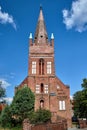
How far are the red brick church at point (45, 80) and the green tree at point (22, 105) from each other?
5.97 metres

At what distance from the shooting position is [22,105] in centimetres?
4456

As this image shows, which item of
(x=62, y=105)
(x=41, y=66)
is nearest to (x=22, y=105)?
(x=62, y=105)

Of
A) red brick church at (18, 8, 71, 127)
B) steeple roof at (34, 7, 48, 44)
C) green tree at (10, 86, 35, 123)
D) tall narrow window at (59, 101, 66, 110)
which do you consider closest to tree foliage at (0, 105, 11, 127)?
green tree at (10, 86, 35, 123)

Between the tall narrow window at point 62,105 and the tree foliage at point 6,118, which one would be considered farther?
the tall narrow window at point 62,105

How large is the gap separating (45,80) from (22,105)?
1076 centimetres

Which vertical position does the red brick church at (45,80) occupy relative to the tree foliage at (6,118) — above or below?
above

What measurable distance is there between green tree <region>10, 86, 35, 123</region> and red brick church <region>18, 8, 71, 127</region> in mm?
5974

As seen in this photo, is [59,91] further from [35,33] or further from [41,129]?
[41,129]

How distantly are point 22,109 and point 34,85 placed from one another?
952 cm

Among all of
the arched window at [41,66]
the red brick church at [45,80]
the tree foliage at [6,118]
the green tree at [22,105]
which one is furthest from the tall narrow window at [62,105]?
the tree foliage at [6,118]

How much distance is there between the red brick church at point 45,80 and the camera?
171ft

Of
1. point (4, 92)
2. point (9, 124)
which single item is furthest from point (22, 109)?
point (4, 92)

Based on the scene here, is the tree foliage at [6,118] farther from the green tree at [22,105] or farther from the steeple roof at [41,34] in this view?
the steeple roof at [41,34]

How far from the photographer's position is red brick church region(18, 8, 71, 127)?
52219 millimetres
